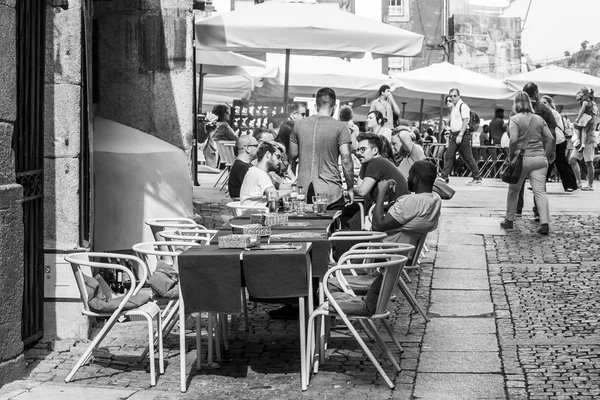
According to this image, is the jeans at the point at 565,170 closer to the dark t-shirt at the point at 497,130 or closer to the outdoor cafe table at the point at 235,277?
the dark t-shirt at the point at 497,130

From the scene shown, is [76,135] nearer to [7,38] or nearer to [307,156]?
[7,38]

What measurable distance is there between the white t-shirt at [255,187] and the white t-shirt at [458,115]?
1064 cm

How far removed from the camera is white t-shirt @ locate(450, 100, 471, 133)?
20.2 meters

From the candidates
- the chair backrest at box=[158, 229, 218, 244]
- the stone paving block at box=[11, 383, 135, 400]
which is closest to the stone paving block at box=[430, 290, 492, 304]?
the chair backrest at box=[158, 229, 218, 244]

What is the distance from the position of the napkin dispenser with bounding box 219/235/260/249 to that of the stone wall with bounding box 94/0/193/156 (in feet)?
15.5

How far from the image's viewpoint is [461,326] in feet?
28.2

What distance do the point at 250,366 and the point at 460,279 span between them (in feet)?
12.7

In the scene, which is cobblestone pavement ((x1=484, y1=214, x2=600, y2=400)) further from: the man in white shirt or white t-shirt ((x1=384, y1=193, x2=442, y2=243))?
the man in white shirt

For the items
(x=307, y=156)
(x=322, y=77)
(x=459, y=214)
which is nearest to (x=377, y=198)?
(x=307, y=156)

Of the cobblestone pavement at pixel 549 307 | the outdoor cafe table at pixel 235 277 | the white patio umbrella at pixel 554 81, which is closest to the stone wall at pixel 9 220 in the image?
the outdoor cafe table at pixel 235 277

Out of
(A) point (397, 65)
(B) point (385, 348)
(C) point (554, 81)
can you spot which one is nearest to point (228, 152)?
(C) point (554, 81)

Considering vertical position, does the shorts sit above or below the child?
below

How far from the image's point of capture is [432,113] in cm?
3238

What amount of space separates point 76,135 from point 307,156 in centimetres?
300
